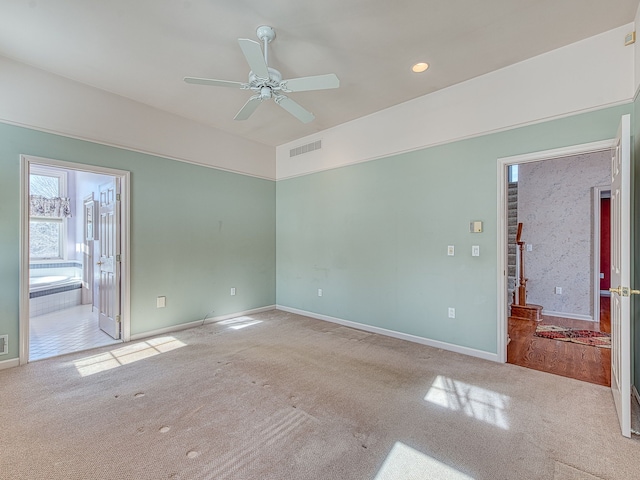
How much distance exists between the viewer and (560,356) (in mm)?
3273

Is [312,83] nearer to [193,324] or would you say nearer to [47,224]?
[193,324]

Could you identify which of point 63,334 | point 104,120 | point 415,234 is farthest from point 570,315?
point 63,334

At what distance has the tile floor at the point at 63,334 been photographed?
3.47 meters

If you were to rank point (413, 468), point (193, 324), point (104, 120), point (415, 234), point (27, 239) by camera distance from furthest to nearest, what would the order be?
point (193, 324), point (415, 234), point (104, 120), point (27, 239), point (413, 468)

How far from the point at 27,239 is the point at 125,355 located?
1.59 metres

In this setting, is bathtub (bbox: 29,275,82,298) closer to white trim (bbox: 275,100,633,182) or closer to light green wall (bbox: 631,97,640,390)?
white trim (bbox: 275,100,633,182)

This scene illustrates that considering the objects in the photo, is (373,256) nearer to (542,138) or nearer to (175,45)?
(542,138)

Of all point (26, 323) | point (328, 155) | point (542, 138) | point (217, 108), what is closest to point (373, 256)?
point (328, 155)

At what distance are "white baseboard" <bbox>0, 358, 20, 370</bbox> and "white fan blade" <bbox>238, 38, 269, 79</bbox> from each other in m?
3.69

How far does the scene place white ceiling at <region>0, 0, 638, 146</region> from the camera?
2291 mm

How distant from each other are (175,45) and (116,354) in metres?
3.30

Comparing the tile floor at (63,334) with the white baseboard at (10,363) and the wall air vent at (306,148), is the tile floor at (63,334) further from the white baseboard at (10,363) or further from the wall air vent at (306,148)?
the wall air vent at (306,148)

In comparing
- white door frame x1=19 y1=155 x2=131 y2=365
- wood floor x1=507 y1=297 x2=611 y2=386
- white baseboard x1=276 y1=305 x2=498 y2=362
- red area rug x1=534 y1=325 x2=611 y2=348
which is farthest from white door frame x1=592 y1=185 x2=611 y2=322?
white door frame x1=19 y1=155 x2=131 y2=365

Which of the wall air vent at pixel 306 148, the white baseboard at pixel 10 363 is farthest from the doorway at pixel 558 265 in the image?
the white baseboard at pixel 10 363
